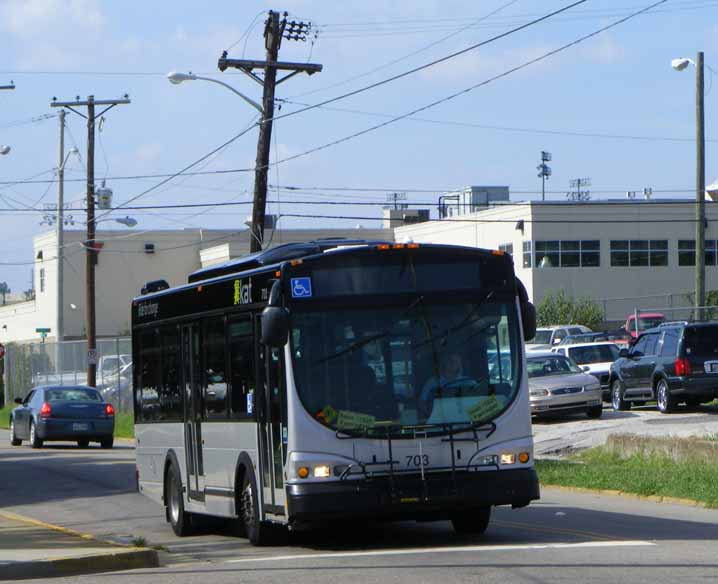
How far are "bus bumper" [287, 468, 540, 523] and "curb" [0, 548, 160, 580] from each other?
4.99 ft

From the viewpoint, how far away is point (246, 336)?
1369 cm

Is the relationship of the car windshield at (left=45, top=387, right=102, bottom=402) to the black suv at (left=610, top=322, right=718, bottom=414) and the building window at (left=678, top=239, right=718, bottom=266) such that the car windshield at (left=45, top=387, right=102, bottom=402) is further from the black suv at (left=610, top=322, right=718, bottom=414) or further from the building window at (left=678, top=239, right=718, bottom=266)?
the building window at (left=678, top=239, right=718, bottom=266)

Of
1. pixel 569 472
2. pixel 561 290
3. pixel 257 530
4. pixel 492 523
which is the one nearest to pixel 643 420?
pixel 569 472

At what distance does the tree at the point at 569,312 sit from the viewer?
61188 millimetres

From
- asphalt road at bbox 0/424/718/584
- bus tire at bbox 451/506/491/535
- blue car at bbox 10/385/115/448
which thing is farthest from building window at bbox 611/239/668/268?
bus tire at bbox 451/506/491/535

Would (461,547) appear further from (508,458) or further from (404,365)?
(404,365)

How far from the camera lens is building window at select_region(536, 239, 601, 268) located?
2638 inches

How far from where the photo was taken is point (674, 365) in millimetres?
30156

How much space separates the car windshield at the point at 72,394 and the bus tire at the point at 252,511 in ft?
67.0

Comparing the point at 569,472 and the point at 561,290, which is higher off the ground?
the point at 561,290

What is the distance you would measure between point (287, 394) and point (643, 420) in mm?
18463

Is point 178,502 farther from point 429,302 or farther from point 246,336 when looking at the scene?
point 429,302

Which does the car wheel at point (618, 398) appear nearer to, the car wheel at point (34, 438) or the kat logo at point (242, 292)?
the car wheel at point (34, 438)

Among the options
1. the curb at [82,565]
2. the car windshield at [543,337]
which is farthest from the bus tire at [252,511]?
the car windshield at [543,337]
